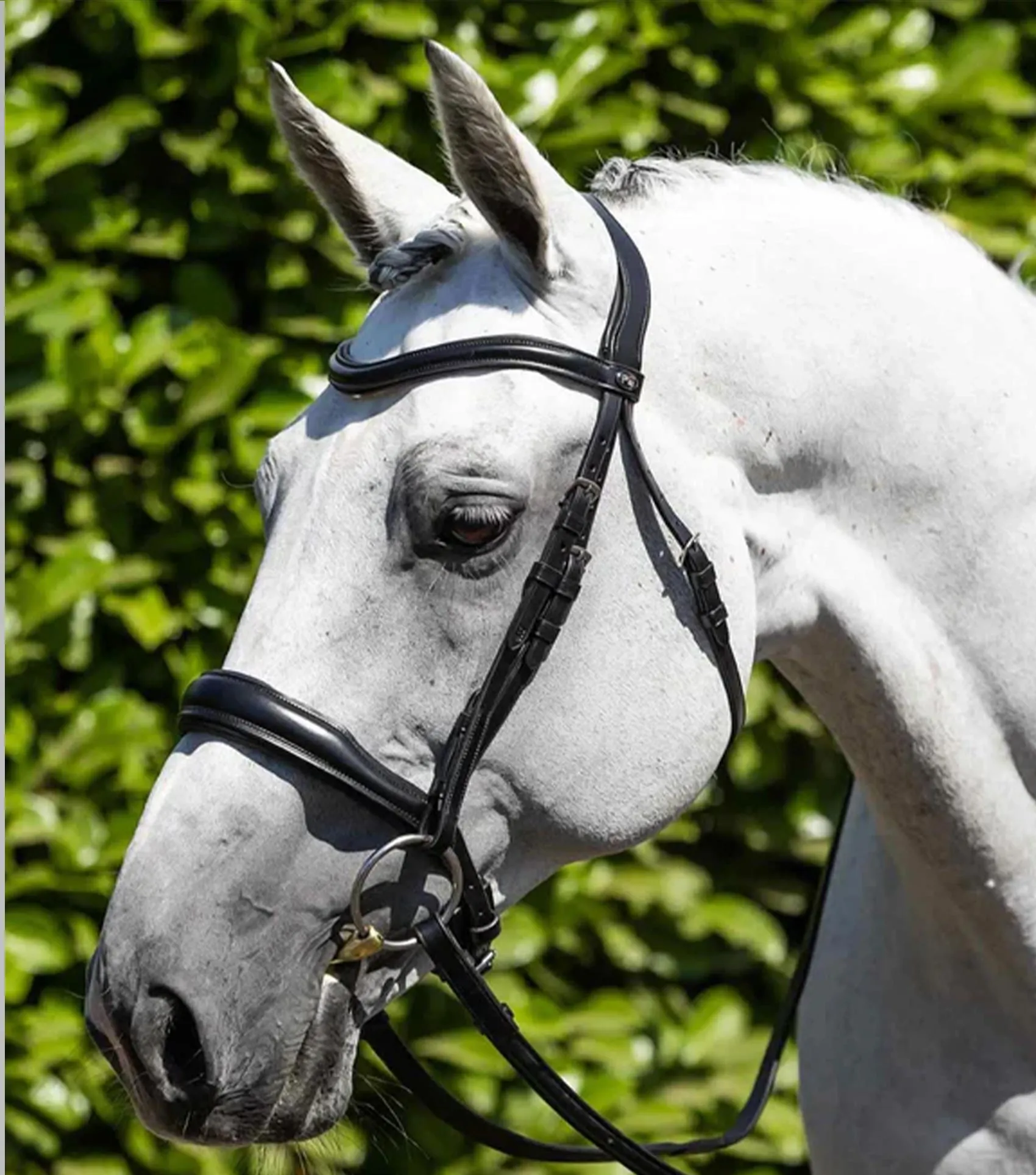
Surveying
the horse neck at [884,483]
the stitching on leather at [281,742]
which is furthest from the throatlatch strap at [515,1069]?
the horse neck at [884,483]

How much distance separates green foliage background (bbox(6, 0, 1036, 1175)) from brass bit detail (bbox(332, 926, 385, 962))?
4.69ft

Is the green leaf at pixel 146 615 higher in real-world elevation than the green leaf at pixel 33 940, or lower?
higher

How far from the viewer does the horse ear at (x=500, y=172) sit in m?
1.45

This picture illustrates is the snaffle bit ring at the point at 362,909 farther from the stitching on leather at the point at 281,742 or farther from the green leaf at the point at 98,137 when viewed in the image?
the green leaf at the point at 98,137

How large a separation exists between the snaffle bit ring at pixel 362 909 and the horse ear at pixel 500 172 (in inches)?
23.1

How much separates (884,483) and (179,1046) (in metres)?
0.93

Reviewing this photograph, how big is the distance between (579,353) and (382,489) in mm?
242

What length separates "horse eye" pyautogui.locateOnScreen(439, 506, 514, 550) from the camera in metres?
1.48

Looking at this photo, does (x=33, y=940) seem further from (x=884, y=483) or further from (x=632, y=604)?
(x=884, y=483)

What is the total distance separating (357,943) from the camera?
1.48m

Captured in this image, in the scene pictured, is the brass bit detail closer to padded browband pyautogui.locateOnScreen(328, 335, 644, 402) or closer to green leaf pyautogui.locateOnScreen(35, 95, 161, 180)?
padded browband pyautogui.locateOnScreen(328, 335, 644, 402)

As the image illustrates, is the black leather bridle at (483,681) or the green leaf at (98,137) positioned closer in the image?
the black leather bridle at (483,681)

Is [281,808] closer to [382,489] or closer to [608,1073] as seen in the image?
[382,489]

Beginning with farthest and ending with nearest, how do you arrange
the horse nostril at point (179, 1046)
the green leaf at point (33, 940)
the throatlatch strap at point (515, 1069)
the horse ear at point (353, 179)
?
1. the green leaf at point (33, 940)
2. the horse ear at point (353, 179)
3. the throatlatch strap at point (515, 1069)
4. the horse nostril at point (179, 1046)
